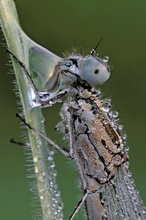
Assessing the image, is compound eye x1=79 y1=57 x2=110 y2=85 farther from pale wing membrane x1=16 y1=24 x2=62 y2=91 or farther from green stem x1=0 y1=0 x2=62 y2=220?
green stem x1=0 y1=0 x2=62 y2=220

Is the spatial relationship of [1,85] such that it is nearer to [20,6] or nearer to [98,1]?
[20,6]

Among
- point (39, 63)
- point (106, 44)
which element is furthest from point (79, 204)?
point (106, 44)

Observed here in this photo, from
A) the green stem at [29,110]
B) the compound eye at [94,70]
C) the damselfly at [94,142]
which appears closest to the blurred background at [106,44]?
the damselfly at [94,142]

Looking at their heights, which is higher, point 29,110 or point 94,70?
point 94,70

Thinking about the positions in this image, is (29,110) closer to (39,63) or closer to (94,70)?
(39,63)

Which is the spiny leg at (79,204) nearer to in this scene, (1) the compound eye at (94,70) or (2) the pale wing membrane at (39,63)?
(1) the compound eye at (94,70)

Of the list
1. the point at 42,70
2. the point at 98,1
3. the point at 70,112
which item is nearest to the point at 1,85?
the point at 98,1
